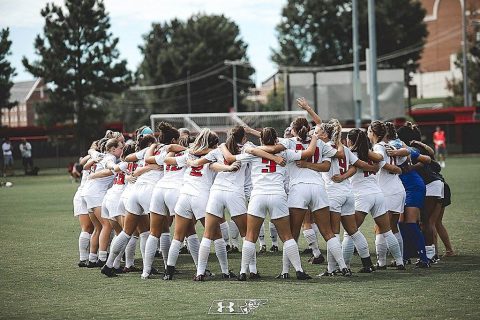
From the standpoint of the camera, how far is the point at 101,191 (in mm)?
14250

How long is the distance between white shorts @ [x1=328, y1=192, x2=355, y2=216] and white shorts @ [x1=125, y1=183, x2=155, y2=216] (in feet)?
8.50

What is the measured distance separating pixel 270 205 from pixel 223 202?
2.13ft

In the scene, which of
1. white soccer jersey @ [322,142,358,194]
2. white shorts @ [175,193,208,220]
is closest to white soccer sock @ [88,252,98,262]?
white shorts @ [175,193,208,220]

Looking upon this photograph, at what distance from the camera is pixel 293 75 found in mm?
48938

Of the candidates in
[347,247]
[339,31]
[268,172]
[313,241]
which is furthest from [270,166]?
[339,31]

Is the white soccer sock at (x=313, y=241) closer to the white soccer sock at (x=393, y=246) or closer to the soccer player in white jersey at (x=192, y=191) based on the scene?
the white soccer sock at (x=393, y=246)

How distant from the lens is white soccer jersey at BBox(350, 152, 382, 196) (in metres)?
12.9

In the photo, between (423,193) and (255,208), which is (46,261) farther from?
(423,193)

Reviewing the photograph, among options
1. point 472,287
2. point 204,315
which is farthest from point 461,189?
point 204,315

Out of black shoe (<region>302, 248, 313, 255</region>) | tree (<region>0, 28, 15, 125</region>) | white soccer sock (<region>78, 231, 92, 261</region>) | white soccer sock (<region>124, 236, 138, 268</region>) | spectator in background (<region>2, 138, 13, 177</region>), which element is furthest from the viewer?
tree (<region>0, 28, 15, 125</region>)

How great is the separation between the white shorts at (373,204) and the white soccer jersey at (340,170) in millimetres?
265

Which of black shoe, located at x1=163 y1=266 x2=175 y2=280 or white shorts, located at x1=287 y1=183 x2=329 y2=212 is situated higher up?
white shorts, located at x1=287 y1=183 x2=329 y2=212

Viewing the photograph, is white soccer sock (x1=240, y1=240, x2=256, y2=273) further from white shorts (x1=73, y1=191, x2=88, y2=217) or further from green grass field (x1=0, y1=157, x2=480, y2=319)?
white shorts (x1=73, y1=191, x2=88, y2=217)

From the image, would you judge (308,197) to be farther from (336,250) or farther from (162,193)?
(162,193)
